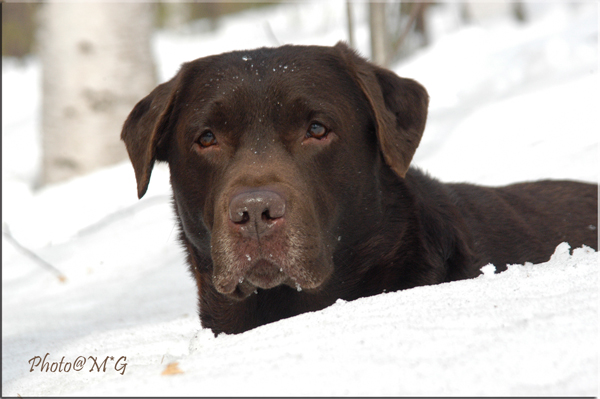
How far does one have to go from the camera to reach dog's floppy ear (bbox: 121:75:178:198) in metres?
3.18

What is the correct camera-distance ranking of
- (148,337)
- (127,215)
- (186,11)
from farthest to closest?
(186,11), (127,215), (148,337)

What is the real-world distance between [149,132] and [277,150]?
2.50 feet

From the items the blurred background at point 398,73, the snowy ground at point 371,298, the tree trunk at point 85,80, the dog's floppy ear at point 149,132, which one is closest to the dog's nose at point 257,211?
the snowy ground at point 371,298

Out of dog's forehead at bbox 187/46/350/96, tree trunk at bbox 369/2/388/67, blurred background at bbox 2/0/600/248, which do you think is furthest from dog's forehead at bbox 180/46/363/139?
tree trunk at bbox 369/2/388/67

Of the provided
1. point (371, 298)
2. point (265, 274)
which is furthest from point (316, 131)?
point (371, 298)

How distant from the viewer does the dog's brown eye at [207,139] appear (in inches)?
118

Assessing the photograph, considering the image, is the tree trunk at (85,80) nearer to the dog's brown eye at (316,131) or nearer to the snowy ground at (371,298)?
the snowy ground at (371,298)

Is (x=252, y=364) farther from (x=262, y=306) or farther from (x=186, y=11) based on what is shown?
(x=186, y=11)

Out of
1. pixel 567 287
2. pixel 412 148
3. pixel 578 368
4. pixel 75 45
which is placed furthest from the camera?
pixel 75 45

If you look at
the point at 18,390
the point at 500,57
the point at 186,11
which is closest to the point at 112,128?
the point at 500,57

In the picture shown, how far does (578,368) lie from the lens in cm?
158

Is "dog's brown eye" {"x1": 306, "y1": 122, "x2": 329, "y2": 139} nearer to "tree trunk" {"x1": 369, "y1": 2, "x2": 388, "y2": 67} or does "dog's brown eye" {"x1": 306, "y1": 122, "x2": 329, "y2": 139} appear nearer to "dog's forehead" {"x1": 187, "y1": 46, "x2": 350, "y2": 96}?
"dog's forehead" {"x1": 187, "y1": 46, "x2": 350, "y2": 96}

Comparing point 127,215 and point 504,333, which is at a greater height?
point 504,333

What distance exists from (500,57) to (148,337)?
6.28m
